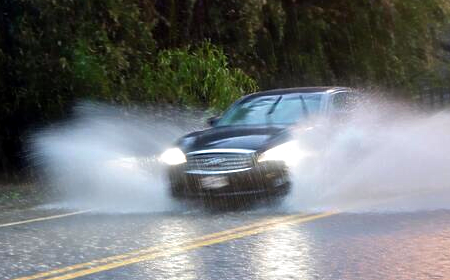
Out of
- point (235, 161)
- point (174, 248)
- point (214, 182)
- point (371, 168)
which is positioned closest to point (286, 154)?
point (235, 161)

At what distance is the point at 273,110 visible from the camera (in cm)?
1266

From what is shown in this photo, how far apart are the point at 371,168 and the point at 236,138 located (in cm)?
264

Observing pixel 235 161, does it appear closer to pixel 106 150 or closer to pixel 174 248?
pixel 174 248

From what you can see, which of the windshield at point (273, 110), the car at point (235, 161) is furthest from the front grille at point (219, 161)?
the windshield at point (273, 110)

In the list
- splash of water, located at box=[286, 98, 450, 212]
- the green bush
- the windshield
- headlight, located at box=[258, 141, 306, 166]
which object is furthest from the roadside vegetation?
headlight, located at box=[258, 141, 306, 166]

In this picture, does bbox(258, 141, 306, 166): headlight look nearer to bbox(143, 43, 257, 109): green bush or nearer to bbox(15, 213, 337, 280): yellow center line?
bbox(15, 213, 337, 280): yellow center line

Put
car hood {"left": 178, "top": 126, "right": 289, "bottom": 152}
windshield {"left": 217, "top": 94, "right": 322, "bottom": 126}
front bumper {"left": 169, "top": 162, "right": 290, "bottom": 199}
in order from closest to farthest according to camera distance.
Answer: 1. front bumper {"left": 169, "top": 162, "right": 290, "bottom": 199}
2. car hood {"left": 178, "top": 126, "right": 289, "bottom": 152}
3. windshield {"left": 217, "top": 94, "right": 322, "bottom": 126}

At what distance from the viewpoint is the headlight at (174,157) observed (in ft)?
37.1

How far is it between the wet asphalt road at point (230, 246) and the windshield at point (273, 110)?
6.20ft

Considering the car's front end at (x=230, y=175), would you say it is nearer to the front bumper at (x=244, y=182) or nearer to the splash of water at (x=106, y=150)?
the front bumper at (x=244, y=182)

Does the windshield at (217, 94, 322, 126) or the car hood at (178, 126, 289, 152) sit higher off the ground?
the windshield at (217, 94, 322, 126)

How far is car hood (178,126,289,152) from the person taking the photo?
36.9ft

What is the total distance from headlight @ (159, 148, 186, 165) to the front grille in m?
0.14

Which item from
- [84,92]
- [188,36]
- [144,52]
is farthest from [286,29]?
[84,92]
